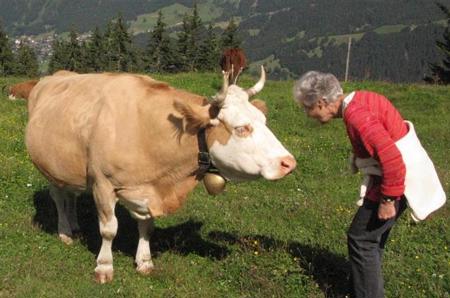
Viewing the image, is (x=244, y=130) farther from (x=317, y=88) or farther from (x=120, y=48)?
(x=120, y=48)

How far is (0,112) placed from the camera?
18.2 metres

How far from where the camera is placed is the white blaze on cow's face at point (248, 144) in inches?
258

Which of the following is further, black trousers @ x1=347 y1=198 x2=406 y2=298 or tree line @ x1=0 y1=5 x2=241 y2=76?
tree line @ x1=0 y1=5 x2=241 y2=76

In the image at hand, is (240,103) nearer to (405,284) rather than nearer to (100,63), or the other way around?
(405,284)

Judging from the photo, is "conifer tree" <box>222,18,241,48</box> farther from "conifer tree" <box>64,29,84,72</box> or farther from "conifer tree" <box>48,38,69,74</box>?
"conifer tree" <box>48,38,69,74</box>

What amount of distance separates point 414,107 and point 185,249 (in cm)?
1389

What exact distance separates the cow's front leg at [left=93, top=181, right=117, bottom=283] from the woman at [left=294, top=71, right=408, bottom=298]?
2895 millimetres

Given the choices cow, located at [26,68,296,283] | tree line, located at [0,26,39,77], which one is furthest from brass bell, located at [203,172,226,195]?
tree line, located at [0,26,39,77]

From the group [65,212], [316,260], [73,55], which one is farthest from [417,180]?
[73,55]

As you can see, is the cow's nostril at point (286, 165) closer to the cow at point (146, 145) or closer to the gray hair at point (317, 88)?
the cow at point (146, 145)

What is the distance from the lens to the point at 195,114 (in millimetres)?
6871

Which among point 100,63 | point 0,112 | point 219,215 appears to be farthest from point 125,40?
point 219,215

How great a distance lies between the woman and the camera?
5.74 metres

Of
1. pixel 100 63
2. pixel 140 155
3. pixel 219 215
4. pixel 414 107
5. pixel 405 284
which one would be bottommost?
pixel 100 63
